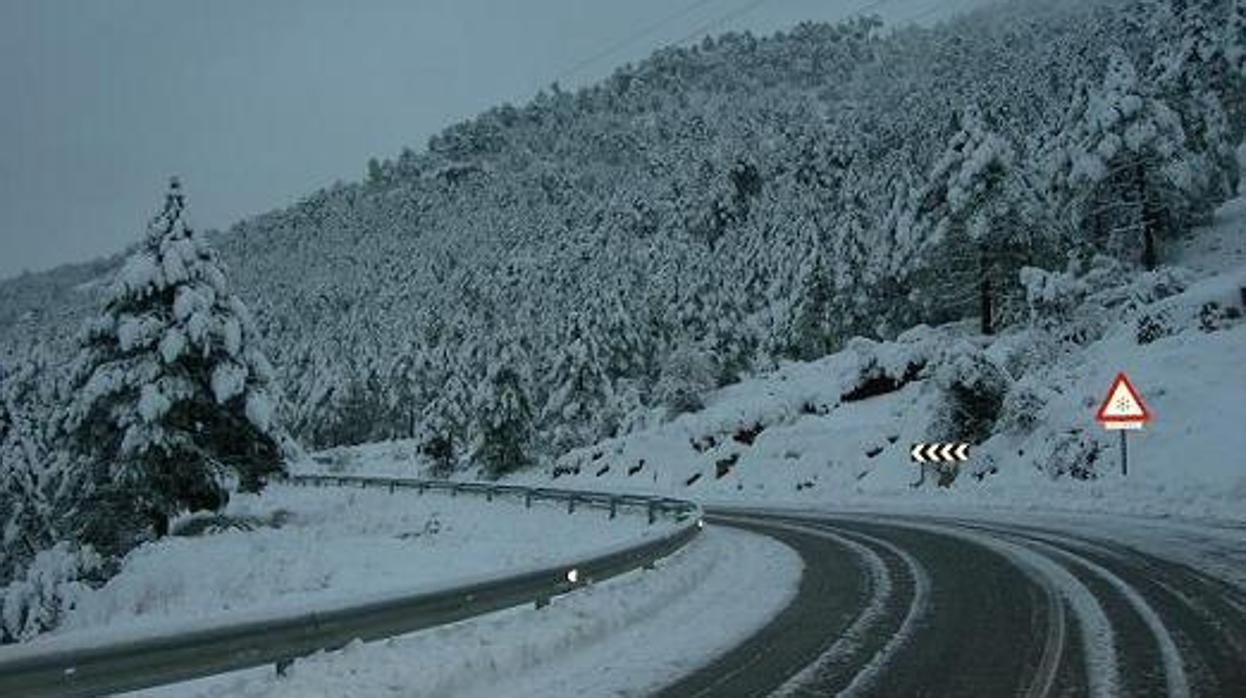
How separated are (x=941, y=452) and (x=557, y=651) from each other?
2507 cm

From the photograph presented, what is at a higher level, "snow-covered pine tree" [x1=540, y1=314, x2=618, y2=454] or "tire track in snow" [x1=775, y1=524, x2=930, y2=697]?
"snow-covered pine tree" [x1=540, y1=314, x2=618, y2=454]

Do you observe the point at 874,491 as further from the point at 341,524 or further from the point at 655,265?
the point at 655,265

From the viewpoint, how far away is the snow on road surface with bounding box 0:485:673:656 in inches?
733

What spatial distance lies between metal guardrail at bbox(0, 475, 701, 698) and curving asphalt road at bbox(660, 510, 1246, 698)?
2.52 meters

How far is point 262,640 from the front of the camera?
28.8 feet

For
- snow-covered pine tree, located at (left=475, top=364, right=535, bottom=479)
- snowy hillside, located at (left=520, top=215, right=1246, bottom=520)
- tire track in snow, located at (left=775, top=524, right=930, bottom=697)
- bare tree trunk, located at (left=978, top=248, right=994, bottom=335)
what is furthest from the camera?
snow-covered pine tree, located at (left=475, top=364, right=535, bottom=479)

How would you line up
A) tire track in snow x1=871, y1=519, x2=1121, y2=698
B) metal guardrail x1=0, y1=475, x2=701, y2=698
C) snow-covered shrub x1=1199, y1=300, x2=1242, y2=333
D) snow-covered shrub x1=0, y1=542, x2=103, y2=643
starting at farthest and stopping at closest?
snow-covered shrub x1=1199, y1=300, x2=1242, y2=333, snow-covered shrub x1=0, y1=542, x2=103, y2=643, tire track in snow x1=871, y1=519, x2=1121, y2=698, metal guardrail x1=0, y1=475, x2=701, y2=698

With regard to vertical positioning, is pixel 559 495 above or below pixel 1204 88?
below

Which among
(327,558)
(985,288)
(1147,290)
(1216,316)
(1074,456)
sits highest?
(985,288)

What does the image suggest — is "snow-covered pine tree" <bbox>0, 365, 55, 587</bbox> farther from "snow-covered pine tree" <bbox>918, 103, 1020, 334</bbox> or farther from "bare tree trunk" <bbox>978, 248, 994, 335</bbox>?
"bare tree trunk" <bbox>978, 248, 994, 335</bbox>

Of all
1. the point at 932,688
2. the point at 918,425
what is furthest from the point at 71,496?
the point at 932,688

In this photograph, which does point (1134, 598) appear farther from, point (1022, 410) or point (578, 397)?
point (578, 397)

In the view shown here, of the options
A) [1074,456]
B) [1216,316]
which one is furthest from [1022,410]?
[1216,316]

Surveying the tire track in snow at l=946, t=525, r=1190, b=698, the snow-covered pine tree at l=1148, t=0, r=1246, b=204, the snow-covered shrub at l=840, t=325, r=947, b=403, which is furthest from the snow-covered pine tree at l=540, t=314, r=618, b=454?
the tire track in snow at l=946, t=525, r=1190, b=698
